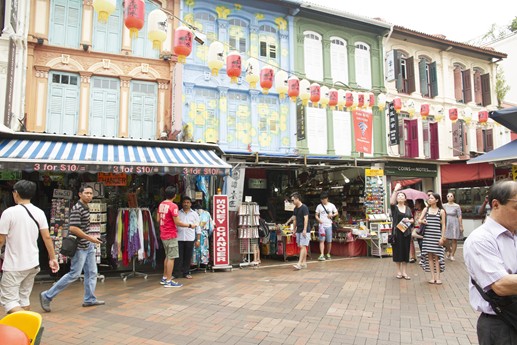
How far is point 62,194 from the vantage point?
7906 mm

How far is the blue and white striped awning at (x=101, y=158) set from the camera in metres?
6.97

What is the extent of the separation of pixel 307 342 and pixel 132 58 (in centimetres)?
1085

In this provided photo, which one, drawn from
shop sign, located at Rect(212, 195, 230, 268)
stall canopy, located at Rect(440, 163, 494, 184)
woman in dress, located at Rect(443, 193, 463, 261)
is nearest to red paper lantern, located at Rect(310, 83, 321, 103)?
shop sign, located at Rect(212, 195, 230, 268)

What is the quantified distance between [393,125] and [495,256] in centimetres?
1401

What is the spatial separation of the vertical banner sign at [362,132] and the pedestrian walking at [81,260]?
10.2 meters

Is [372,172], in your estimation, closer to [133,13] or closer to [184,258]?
[184,258]

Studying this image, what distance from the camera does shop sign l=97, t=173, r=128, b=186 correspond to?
859 centimetres

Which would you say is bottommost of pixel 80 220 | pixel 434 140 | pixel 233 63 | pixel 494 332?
pixel 494 332

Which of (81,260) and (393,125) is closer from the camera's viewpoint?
→ (81,260)

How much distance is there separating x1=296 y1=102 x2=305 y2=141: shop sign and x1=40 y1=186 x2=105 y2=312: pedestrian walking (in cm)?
912

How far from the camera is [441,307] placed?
5406mm

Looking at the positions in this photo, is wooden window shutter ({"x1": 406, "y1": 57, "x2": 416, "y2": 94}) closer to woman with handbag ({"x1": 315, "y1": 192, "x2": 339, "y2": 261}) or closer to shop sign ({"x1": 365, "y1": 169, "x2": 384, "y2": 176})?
shop sign ({"x1": 365, "y1": 169, "x2": 384, "y2": 176})

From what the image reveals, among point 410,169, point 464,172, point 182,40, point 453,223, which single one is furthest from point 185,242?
point 464,172

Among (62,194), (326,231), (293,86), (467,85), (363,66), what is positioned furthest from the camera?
(467,85)
